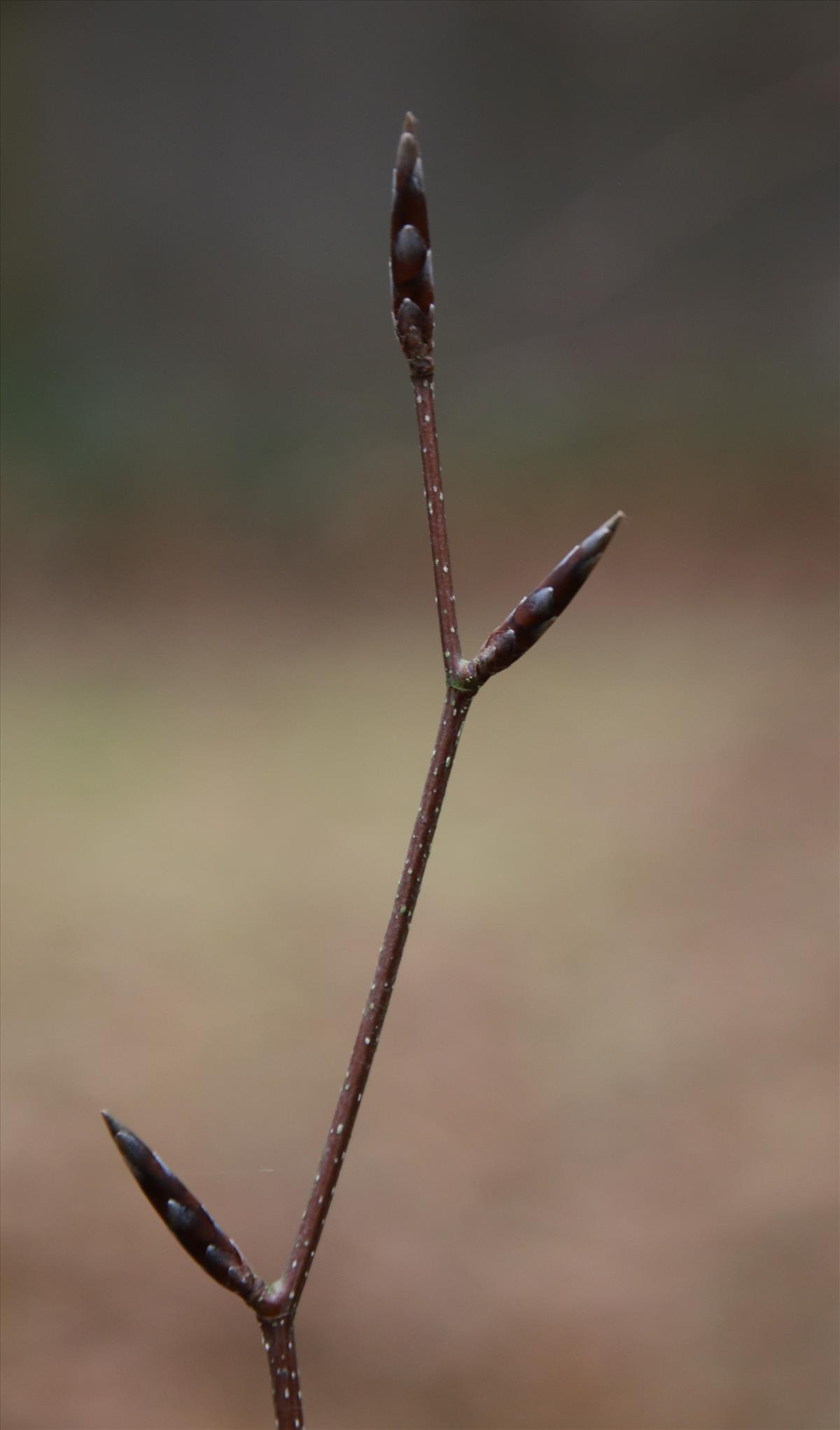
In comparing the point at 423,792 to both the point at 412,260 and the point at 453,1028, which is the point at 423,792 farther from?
the point at 453,1028

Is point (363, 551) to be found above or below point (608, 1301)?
above

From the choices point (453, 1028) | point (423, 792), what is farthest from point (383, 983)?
point (453, 1028)

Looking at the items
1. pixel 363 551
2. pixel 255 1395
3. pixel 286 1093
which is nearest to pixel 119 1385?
pixel 255 1395

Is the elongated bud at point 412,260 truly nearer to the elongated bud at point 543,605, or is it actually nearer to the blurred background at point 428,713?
the elongated bud at point 543,605

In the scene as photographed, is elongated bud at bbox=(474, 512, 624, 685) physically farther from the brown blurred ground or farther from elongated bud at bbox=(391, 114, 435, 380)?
the brown blurred ground

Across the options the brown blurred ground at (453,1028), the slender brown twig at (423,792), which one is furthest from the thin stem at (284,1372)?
the brown blurred ground at (453,1028)

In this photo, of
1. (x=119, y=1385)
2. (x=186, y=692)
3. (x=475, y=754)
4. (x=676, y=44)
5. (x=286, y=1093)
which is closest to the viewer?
(x=119, y=1385)

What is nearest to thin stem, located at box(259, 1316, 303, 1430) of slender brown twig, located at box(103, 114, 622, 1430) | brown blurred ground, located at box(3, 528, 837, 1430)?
Result: slender brown twig, located at box(103, 114, 622, 1430)

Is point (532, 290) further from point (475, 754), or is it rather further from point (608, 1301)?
point (608, 1301)
